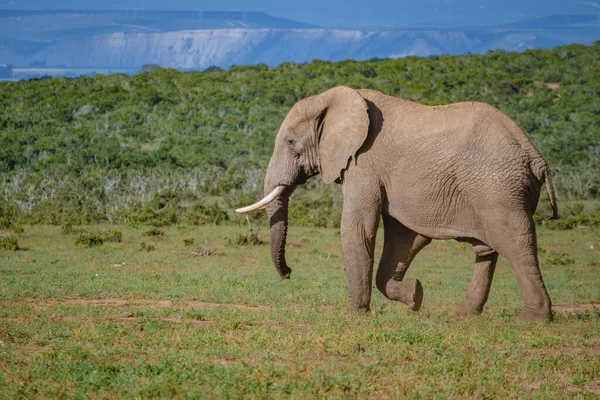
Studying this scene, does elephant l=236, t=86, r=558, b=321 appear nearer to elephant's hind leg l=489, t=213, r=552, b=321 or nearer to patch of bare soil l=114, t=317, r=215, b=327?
elephant's hind leg l=489, t=213, r=552, b=321

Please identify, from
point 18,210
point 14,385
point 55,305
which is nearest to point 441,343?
point 14,385

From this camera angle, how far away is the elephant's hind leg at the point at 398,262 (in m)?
9.48

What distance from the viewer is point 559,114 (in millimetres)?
39031

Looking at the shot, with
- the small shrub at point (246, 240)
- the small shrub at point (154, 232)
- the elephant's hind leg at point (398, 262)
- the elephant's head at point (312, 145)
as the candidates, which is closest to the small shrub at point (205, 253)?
the small shrub at point (246, 240)

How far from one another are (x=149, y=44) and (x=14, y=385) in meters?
156

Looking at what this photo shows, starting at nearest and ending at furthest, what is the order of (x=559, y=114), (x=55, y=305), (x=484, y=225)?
(x=484, y=225)
(x=55, y=305)
(x=559, y=114)

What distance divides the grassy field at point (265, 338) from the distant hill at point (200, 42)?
14781cm

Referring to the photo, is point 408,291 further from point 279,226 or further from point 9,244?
point 9,244

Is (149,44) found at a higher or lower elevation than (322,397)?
higher

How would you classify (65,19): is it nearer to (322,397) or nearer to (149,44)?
(149,44)

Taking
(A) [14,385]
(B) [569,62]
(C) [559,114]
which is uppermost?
(B) [569,62]

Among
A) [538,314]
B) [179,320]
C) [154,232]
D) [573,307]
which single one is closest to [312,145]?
[179,320]

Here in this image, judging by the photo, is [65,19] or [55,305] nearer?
[55,305]

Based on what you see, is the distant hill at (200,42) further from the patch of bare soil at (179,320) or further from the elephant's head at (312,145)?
the patch of bare soil at (179,320)
